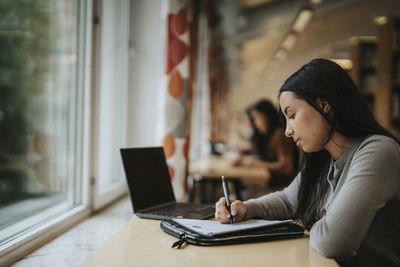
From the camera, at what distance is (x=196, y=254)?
1002mm

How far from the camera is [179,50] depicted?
229 cm

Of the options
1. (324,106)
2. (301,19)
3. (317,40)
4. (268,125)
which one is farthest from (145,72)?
(317,40)

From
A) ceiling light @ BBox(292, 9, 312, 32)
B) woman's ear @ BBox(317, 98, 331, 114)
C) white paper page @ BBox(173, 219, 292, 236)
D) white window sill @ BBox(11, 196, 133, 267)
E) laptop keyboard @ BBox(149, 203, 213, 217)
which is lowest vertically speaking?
white window sill @ BBox(11, 196, 133, 267)

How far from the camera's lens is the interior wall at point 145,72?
271 centimetres

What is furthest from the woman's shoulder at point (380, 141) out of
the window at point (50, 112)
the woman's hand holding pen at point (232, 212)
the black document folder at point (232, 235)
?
the window at point (50, 112)

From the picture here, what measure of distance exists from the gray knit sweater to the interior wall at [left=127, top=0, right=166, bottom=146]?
1.72 m

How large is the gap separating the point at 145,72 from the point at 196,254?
1965mm

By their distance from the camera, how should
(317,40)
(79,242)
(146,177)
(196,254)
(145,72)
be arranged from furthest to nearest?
1. (317,40)
2. (145,72)
3. (146,177)
4. (79,242)
5. (196,254)

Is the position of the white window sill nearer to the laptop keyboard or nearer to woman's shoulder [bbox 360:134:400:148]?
the laptop keyboard

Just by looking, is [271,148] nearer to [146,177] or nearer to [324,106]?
[146,177]

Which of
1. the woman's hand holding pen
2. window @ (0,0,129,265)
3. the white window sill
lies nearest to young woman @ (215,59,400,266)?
the woman's hand holding pen

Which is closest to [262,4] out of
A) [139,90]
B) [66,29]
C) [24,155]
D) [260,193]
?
[260,193]

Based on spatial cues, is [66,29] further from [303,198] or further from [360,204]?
[360,204]

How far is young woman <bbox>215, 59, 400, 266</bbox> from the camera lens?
1.02m
